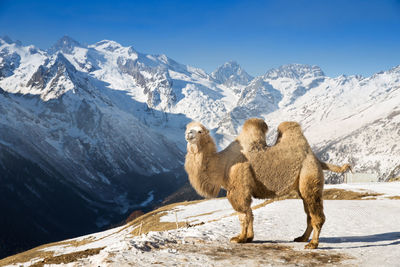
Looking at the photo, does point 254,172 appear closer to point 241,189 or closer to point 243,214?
Result: point 241,189

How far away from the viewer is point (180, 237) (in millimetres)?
13539

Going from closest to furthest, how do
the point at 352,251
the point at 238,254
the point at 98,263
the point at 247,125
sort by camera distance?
the point at 98,263, the point at 238,254, the point at 352,251, the point at 247,125

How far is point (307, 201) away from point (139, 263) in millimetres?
6255

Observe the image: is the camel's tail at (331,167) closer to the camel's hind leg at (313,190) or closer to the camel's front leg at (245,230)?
the camel's hind leg at (313,190)

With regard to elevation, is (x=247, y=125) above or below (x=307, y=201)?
above

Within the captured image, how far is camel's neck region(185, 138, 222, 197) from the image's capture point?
12516 mm

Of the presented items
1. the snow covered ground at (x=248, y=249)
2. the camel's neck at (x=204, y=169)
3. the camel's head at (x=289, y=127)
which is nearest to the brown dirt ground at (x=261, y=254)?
the snow covered ground at (x=248, y=249)

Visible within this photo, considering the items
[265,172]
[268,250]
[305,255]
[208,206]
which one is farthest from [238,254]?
[208,206]

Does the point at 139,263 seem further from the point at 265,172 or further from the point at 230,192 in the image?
the point at 265,172

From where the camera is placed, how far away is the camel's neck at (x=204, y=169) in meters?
12.5

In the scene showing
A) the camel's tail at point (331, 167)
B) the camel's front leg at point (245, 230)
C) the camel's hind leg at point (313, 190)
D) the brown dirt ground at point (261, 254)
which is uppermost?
the camel's tail at point (331, 167)

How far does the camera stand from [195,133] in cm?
1209

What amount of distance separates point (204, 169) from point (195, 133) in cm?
144

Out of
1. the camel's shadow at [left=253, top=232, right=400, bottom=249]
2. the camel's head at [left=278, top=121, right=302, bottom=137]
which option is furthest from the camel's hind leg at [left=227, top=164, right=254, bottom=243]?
the camel's head at [left=278, top=121, right=302, bottom=137]
